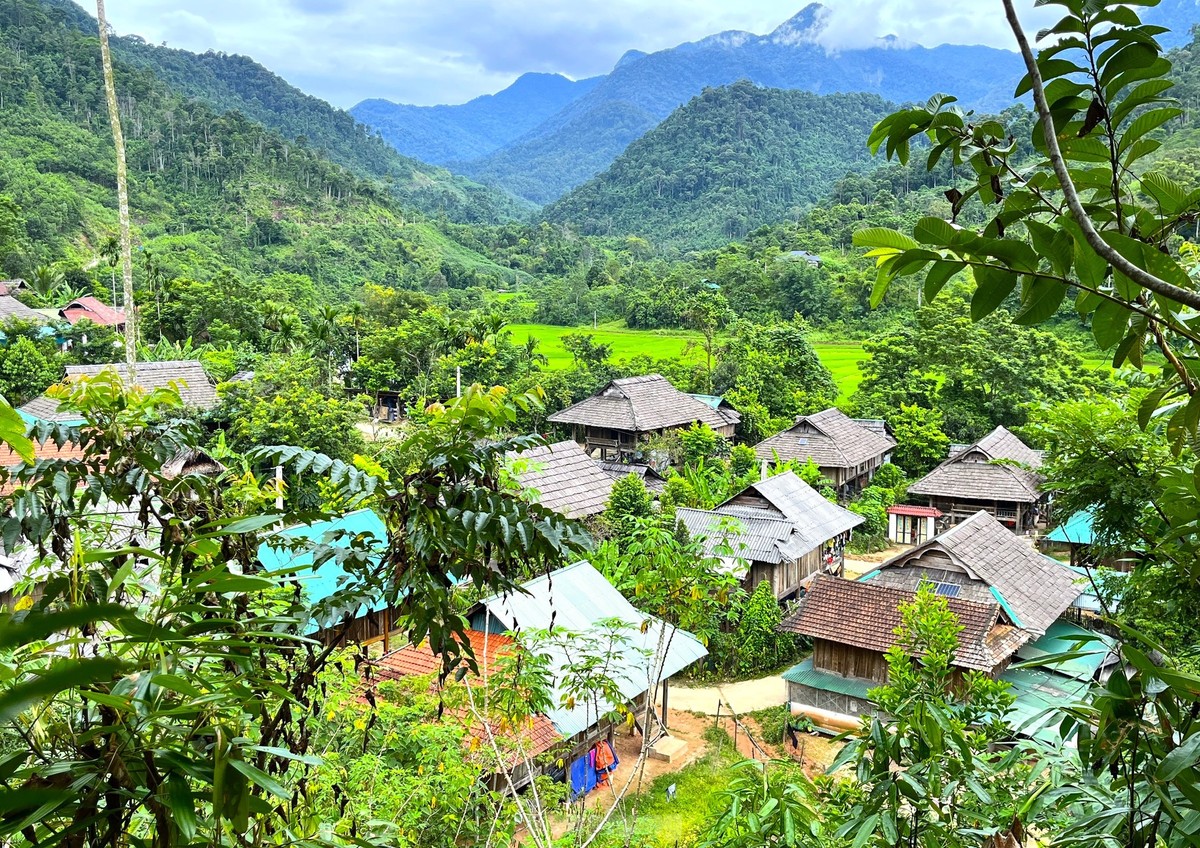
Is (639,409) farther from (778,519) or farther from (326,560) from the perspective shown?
(326,560)

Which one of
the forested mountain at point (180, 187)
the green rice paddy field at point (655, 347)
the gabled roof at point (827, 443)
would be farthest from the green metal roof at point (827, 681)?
the forested mountain at point (180, 187)

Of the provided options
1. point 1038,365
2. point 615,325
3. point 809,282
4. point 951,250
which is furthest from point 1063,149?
point 615,325

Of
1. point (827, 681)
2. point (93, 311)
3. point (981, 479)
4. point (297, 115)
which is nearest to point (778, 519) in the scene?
point (827, 681)

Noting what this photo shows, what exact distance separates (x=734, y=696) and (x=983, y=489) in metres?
10.4

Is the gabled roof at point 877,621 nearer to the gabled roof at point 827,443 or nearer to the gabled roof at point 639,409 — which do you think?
the gabled roof at point 827,443

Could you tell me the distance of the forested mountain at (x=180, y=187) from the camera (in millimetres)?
47781

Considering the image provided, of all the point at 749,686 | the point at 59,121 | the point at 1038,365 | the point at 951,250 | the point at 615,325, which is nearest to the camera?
the point at 951,250

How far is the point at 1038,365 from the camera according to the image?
24125 mm

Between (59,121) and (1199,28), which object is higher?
(1199,28)

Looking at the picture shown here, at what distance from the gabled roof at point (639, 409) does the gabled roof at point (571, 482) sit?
482cm

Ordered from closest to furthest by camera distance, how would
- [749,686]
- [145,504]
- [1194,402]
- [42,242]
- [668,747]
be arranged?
[1194,402] < [145,504] < [668,747] < [749,686] < [42,242]

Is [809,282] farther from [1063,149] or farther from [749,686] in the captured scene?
[1063,149]

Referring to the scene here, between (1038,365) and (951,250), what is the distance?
26.3 meters

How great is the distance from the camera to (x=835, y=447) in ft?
73.4
